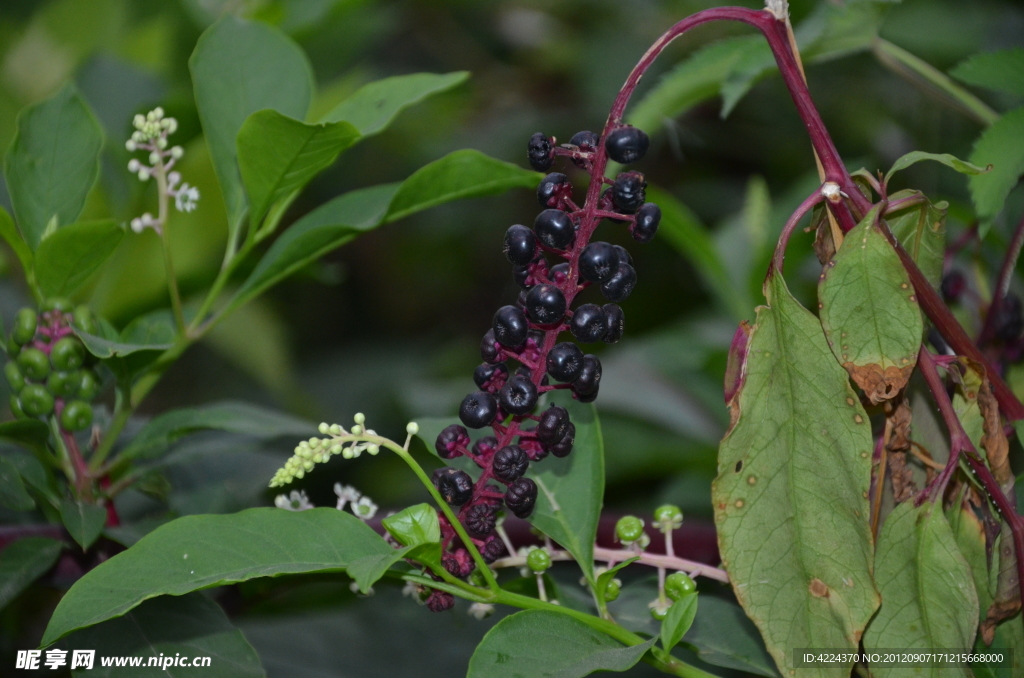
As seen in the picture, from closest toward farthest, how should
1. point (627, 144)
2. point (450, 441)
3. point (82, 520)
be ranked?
point (627, 144) → point (450, 441) → point (82, 520)

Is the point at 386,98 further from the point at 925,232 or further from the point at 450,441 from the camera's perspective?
the point at 925,232

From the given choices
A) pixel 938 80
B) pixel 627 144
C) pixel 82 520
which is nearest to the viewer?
pixel 627 144

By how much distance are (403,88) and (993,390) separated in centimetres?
77

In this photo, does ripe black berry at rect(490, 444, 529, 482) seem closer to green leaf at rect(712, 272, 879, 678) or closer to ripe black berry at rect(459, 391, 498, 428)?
ripe black berry at rect(459, 391, 498, 428)

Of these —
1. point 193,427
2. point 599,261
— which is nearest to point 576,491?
point 599,261

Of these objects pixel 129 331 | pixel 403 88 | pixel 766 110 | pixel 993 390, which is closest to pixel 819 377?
pixel 993 390

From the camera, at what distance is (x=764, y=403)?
0.79 m

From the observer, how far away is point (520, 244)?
0.77 metres

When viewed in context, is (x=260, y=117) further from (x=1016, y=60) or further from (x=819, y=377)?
(x=1016, y=60)

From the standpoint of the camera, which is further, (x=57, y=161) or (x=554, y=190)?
(x=57, y=161)

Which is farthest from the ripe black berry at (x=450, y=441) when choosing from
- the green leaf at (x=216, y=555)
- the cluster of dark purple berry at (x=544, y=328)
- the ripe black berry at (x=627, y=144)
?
the ripe black berry at (x=627, y=144)

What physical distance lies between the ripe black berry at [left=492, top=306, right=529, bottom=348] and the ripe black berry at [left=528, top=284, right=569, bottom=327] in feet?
0.04

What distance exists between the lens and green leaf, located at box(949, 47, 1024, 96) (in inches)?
37.7

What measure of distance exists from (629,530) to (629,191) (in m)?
0.38
